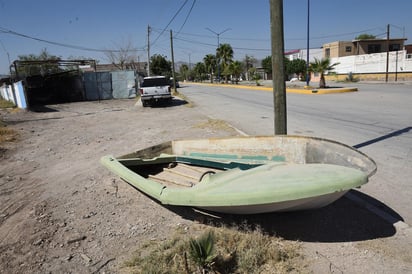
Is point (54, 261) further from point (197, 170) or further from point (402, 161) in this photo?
point (402, 161)

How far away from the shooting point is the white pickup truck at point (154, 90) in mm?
19047

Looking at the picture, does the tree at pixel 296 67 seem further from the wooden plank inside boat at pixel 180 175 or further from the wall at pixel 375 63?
the wooden plank inside boat at pixel 180 175

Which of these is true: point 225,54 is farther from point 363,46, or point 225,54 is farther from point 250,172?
point 250,172

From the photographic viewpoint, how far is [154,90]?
19.1m

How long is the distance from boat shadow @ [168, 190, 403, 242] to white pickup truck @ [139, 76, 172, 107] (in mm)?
15800

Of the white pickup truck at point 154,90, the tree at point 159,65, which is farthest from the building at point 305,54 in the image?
the white pickup truck at point 154,90

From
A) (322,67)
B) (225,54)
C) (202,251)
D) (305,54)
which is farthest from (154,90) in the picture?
(305,54)

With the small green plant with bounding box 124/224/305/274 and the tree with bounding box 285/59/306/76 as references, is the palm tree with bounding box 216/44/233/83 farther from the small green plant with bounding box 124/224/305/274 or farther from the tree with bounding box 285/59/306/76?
the small green plant with bounding box 124/224/305/274

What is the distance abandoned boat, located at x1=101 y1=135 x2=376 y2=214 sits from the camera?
2830mm

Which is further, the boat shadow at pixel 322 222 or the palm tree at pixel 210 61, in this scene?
the palm tree at pixel 210 61

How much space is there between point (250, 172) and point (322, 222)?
1.07m

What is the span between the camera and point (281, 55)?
505cm

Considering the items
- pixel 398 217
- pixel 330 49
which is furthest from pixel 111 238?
pixel 330 49

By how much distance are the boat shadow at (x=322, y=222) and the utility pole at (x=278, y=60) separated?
1.84 m
